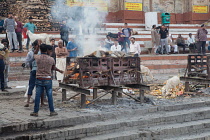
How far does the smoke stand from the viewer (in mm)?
11614

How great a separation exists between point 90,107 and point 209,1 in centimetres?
2522

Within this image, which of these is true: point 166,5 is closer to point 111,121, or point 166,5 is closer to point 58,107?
point 58,107

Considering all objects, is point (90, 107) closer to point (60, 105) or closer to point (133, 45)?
point (60, 105)

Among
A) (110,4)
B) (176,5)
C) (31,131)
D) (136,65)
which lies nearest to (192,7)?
(176,5)

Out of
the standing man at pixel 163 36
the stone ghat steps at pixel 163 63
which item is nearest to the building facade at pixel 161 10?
the standing man at pixel 163 36

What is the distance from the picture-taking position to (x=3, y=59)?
421 inches

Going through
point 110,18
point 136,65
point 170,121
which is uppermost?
point 110,18

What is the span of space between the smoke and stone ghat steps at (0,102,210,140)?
112 inches

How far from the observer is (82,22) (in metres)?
14.4

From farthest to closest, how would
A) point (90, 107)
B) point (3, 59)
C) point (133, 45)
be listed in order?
point (133, 45) → point (3, 59) → point (90, 107)

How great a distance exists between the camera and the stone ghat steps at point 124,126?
618 centimetres

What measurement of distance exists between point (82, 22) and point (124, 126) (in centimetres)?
817

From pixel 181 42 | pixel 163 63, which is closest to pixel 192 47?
pixel 181 42

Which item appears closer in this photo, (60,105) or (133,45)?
(60,105)
